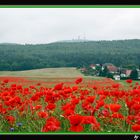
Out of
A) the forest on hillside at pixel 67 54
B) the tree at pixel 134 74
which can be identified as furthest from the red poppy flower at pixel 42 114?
the tree at pixel 134 74

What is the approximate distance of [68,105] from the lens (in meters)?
6.66

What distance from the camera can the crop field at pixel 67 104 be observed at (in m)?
6.52

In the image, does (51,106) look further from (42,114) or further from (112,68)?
(112,68)

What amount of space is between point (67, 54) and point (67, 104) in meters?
0.93

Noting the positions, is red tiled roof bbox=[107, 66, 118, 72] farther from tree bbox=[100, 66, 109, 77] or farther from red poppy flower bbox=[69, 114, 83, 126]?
red poppy flower bbox=[69, 114, 83, 126]

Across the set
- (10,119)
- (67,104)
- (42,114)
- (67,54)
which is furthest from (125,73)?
(10,119)

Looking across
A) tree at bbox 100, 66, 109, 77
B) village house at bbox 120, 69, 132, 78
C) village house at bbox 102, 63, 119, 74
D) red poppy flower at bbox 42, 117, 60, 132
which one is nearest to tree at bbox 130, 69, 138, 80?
village house at bbox 120, 69, 132, 78

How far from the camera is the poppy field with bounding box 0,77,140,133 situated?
21.3ft

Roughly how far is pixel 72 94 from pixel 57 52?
534 mm

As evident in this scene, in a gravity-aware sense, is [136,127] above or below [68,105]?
below

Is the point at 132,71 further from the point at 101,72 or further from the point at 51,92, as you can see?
the point at 51,92

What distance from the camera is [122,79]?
7539 mm

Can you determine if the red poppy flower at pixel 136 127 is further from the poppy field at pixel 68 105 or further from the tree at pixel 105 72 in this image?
the tree at pixel 105 72
